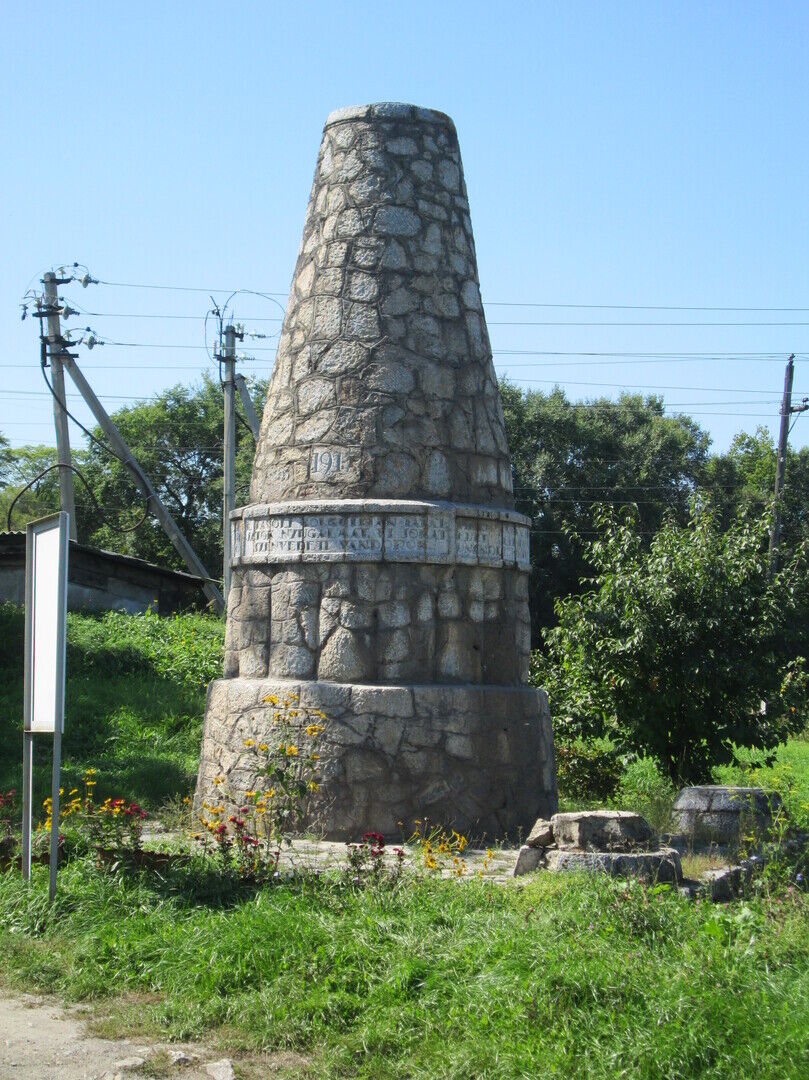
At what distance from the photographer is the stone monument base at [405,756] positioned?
7930mm

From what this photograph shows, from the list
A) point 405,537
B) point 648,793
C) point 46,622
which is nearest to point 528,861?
point 405,537

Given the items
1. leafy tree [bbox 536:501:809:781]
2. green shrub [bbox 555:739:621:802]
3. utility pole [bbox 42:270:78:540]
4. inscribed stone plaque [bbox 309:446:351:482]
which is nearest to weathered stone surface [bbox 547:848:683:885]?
inscribed stone plaque [bbox 309:446:351:482]

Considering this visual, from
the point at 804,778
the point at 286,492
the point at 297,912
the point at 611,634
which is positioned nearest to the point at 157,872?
the point at 297,912

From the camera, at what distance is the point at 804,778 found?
14.1 metres

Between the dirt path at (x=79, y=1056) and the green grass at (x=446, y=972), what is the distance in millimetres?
150

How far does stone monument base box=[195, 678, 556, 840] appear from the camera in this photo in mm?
7930

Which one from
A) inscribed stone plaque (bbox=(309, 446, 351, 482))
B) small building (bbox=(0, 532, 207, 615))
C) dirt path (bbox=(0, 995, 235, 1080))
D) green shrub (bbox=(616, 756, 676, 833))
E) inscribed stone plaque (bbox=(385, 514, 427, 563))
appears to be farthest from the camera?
small building (bbox=(0, 532, 207, 615))

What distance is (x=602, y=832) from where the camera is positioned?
6.36m

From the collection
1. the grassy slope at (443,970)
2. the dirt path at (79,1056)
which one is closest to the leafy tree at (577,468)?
the grassy slope at (443,970)

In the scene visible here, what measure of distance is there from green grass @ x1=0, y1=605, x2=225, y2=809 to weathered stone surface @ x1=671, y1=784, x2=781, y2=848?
4543 mm

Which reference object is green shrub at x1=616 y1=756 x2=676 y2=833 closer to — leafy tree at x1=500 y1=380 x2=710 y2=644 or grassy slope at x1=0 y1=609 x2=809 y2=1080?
grassy slope at x1=0 y1=609 x2=809 y2=1080

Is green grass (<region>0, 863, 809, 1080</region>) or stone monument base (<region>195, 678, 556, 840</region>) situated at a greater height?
stone monument base (<region>195, 678, 556, 840</region>)

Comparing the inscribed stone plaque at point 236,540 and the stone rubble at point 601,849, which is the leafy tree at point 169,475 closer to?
the inscribed stone plaque at point 236,540

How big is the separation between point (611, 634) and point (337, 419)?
12.7 feet
